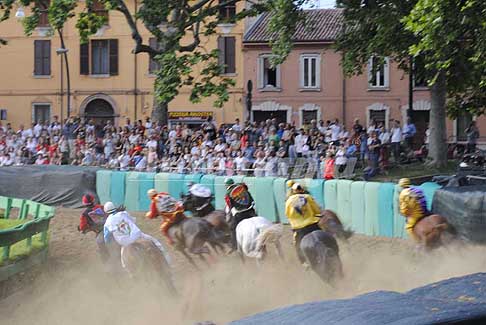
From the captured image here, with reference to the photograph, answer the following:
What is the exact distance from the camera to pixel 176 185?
77.0 ft

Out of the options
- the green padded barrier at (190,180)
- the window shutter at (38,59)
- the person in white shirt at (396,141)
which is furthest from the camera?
the window shutter at (38,59)

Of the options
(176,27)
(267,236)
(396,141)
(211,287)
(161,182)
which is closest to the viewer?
(211,287)

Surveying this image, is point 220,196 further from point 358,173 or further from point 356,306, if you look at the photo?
point 356,306

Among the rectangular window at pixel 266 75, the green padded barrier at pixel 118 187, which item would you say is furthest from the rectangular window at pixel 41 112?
the green padded barrier at pixel 118 187

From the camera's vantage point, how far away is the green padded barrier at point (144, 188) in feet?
79.4

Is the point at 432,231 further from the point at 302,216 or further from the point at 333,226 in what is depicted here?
the point at 302,216

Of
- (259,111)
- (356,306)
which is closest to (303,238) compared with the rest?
→ (356,306)

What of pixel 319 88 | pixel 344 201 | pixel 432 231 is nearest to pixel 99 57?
pixel 319 88

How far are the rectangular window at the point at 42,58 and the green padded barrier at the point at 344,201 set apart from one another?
2768cm

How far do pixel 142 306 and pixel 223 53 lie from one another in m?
30.7

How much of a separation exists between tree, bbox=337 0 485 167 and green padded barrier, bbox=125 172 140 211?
8.29m

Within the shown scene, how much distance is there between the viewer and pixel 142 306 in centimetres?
1232

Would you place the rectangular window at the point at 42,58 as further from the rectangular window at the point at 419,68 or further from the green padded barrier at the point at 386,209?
the green padded barrier at the point at 386,209

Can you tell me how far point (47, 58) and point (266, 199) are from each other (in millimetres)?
25846
